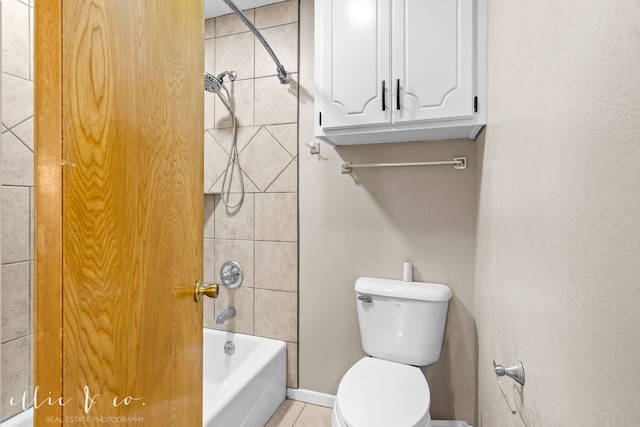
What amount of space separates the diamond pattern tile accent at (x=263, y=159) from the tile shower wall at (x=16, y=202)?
101 cm

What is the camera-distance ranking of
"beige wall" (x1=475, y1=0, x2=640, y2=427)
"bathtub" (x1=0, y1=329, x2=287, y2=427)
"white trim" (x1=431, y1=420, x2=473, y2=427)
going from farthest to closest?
"white trim" (x1=431, y1=420, x2=473, y2=427), "bathtub" (x1=0, y1=329, x2=287, y2=427), "beige wall" (x1=475, y1=0, x2=640, y2=427)

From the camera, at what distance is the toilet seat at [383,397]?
1.10 meters

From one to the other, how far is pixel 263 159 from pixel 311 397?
56.1 inches

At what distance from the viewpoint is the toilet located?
1.25 m

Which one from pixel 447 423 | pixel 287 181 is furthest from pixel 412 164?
pixel 447 423

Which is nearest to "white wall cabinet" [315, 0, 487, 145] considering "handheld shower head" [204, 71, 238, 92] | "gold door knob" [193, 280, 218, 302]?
"handheld shower head" [204, 71, 238, 92]

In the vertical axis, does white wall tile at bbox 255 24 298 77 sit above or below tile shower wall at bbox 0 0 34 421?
above

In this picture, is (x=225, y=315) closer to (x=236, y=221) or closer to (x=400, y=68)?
(x=236, y=221)

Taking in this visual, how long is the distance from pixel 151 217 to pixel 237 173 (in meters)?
1.33

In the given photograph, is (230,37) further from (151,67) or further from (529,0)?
(529,0)

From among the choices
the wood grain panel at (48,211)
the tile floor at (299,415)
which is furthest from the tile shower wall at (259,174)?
the wood grain panel at (48,211)

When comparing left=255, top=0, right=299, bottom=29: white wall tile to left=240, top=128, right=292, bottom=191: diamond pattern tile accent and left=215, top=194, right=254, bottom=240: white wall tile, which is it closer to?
left=240, top=128, right=292, bottom=191: diamond pattern tile accent

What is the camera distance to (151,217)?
73cm

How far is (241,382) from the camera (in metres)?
1.52
